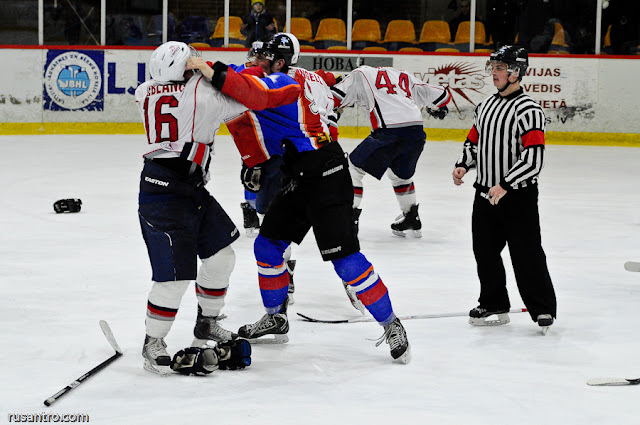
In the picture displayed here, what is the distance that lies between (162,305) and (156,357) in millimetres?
193

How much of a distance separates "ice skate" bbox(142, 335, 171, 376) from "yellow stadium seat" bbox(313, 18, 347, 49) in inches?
401

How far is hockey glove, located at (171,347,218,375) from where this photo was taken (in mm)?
3453

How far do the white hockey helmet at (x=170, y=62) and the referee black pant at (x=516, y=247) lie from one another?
1.50 metres

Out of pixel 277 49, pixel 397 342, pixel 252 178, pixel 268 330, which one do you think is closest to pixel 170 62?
pixel 277 49

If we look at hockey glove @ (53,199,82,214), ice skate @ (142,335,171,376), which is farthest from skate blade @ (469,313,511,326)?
hockey glove @ (53,199,82,214)

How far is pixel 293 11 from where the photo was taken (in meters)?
13.5

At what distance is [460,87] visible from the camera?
41.5 feet

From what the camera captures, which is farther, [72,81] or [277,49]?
[72,81]

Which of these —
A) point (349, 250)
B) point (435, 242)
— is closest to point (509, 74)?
point (349, 250)

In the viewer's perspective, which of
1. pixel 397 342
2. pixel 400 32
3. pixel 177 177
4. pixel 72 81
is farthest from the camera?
pixel 400 32

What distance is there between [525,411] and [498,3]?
1088 cm

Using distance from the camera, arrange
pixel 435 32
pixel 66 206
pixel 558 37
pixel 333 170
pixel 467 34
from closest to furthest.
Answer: pixel 333 170
pixel 66 206
pixel 558 37
pixel 467 34
pixel 435 32

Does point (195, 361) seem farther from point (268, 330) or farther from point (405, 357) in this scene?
point (405, 357)

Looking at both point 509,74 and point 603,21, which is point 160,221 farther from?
point 603,21
